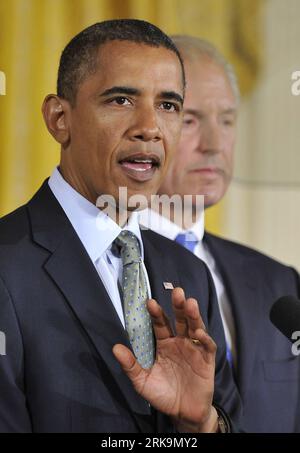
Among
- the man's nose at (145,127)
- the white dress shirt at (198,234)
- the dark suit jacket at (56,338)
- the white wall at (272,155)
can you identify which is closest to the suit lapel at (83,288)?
the dark suit jacket at (56,338)

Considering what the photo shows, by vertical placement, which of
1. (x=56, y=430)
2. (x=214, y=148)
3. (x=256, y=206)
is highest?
(x=214, y=148)

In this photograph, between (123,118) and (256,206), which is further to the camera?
(256,206)

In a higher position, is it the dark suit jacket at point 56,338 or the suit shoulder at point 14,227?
the suit shoulder at point 14,227

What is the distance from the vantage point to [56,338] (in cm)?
82

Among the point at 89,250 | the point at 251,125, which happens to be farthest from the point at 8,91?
the point at 251,125

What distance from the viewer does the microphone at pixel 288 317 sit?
2.82ft

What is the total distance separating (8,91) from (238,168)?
535 mm

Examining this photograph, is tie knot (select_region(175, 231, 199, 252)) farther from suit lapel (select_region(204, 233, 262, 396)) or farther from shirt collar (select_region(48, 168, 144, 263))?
shirt collar (select_region(48, 168, 144, 263))

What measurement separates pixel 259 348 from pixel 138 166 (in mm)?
419

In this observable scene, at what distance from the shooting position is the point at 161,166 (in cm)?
89

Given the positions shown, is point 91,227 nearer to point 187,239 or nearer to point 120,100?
point 120,100

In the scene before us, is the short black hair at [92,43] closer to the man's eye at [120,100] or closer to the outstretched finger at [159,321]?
the man's eye at [120,100]

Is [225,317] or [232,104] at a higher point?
[232,104]

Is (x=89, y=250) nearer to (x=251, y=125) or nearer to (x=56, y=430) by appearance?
(x=56, y=430)
